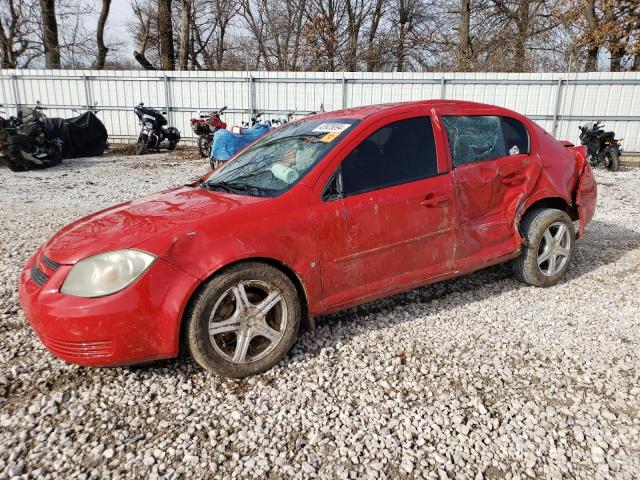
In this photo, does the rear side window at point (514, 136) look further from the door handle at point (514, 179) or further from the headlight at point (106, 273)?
the headlight at point (106, 273)

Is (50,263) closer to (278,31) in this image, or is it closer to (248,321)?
(248,321)

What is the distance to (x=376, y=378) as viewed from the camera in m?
2.79

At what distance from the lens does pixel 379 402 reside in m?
2.57

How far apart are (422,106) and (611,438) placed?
8.04 ft

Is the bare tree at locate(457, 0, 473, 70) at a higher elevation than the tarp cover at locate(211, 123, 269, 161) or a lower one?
higher

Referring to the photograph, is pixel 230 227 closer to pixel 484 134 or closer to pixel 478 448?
pixel 478 448

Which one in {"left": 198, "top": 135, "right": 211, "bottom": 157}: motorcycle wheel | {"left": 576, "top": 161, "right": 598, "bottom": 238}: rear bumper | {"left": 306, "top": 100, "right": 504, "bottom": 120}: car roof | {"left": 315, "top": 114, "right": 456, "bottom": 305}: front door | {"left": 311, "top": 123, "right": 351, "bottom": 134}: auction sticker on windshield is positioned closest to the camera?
{"left": 315, "top": 114, "right": 456, "bottom": 305}: front door

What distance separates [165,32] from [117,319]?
20234 millimetres

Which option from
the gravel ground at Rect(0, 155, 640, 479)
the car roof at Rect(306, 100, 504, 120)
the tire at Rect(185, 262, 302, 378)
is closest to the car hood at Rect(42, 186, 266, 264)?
the tire at Rect(185, 262, 302, 378)

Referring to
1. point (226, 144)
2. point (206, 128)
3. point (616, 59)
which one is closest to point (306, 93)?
point (206, 128)

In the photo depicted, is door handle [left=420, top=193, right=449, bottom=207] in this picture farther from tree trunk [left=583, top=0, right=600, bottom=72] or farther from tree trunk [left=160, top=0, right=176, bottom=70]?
tree trunk [left=160, top=0, right=176, bottom=70]

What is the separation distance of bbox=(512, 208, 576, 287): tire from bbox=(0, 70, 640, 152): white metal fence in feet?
35.5

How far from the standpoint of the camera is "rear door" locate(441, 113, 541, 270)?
11.5ft

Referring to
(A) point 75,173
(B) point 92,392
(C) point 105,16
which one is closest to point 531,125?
(B) point 92,392
